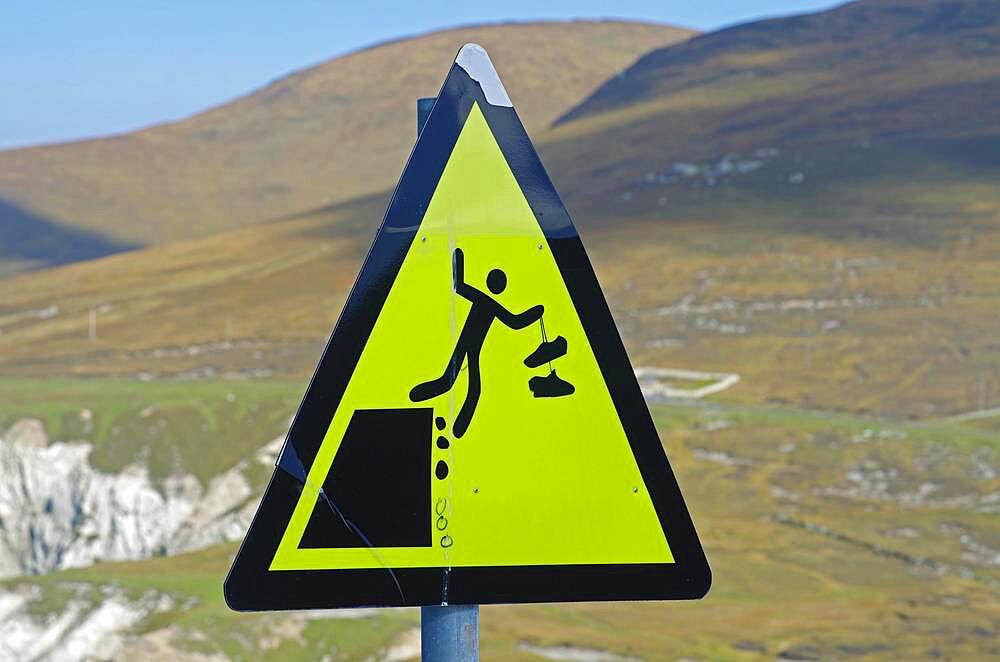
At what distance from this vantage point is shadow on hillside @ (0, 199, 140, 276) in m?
136

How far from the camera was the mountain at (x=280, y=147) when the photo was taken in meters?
154

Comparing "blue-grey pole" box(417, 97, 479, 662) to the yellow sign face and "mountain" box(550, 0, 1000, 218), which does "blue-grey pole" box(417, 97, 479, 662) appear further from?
"mountain" box(550, 0, 1000, 218)

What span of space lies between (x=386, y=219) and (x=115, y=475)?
3793cm

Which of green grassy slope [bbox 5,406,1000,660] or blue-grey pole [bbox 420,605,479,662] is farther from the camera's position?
green grassy slope [bbox 5,406,1000,660]

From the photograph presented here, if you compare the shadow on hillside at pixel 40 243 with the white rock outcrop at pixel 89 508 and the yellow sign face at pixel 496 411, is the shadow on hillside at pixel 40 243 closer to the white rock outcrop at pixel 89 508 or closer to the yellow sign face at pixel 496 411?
the white rock outcrop at pixel 89 508

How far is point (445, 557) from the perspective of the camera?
2824 millimetres

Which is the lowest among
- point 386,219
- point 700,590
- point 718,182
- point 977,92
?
point 700,590

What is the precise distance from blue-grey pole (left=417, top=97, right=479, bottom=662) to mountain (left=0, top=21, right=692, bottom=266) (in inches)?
5448

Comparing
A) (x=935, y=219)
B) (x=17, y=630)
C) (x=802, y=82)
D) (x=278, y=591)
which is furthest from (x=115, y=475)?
(x=802, y=82)

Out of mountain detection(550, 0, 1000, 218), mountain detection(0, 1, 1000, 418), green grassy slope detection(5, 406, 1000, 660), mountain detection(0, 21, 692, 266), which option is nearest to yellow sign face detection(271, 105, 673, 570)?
green grassy slope detection(5, 406, 1000, 660)

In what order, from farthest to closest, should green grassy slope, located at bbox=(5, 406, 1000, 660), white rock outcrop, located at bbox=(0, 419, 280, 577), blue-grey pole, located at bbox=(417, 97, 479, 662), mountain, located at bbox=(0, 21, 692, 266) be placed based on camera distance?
mountain, located at bbox=(0, 21, 692, 266)
white rock outcrop, located at bbox=(0, 419, 280, 577)
green grassy slope, located at bbox=(5, 406, 1000, 660)
blue-grey pole, located at bbox=(417, 97, 479, 662)

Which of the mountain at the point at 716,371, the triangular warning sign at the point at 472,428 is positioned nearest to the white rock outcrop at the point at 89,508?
the mountain at the point at 716,371

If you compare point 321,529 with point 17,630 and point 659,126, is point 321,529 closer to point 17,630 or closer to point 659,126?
point 17,630

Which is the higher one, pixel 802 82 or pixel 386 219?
pixel 802 82
